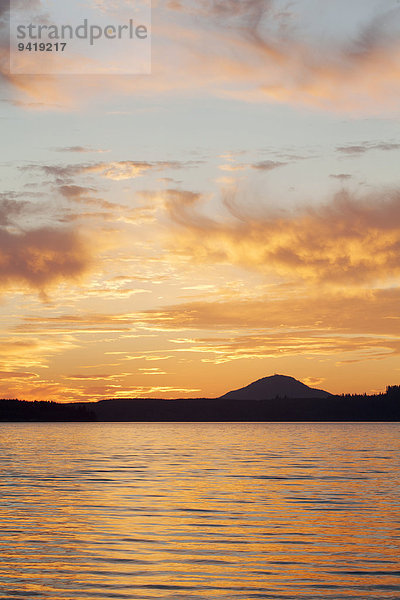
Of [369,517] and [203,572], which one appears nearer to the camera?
[203,572]

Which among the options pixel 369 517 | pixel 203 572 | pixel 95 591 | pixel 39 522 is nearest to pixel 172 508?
pixel 39 522

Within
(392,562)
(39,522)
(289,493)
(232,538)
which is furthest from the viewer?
(289,493)

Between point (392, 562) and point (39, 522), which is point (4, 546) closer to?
point (39, 522)

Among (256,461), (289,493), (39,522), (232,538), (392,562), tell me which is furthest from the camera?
(256,461)

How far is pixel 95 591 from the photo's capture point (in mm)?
21375

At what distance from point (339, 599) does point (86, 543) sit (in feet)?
38.8

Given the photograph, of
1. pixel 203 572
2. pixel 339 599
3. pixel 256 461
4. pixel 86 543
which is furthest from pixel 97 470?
pixel 339 599

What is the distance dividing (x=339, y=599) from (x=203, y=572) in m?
5.00

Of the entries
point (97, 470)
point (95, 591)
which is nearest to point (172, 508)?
point (95, 591)

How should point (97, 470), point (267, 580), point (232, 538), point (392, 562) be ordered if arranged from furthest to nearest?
point (97, 470), point (232, 538), point (392, 562), point (267, 580)

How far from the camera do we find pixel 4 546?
2797 centimetres

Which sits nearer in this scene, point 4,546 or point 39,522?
point 4,546

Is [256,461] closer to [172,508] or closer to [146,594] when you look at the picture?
[172,508]

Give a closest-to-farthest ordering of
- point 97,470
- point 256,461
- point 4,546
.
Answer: point 4,546 < point 97,470 < point 256,461
